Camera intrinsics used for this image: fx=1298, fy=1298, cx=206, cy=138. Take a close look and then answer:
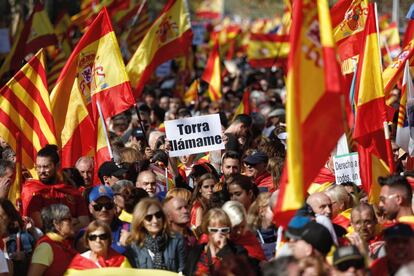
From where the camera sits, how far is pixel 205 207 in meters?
10.9

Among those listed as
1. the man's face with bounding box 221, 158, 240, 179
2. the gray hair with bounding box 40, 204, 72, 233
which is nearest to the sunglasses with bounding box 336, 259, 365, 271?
the gray hair with bounding box 40, 204, 72, 233

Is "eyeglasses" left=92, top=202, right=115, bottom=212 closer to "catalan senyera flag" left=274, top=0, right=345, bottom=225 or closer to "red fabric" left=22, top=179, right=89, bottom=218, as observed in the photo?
"red fabric" left=22, top=179, right=89, bottom=218

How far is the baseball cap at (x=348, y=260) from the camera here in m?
7.88

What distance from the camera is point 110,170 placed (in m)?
11.8

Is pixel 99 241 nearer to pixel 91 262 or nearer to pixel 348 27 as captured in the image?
pixel 91 262

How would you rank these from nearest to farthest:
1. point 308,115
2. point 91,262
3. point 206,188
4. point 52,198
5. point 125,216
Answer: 1. point 308,115
2. point 91,262
3. point 125,216
4. point 52,198
5. point 206,188

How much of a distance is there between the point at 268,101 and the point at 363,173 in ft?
35.7

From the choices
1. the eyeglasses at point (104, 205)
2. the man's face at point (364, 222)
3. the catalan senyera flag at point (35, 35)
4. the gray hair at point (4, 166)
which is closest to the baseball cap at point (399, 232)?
the man's face at point (364, 222)

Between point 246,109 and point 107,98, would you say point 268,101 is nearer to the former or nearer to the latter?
point 246,109

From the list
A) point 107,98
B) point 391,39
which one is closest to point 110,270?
point 107,98

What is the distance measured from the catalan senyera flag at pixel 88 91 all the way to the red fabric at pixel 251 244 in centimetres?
427

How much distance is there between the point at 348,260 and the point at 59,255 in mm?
2216

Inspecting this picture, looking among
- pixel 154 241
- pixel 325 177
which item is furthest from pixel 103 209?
pixel 325 177

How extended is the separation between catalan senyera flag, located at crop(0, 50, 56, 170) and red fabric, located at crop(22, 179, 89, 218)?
1972mm
